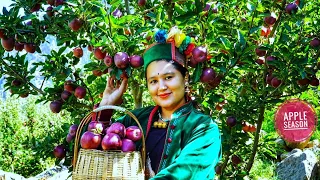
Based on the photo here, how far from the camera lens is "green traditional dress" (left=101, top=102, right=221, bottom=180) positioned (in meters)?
1.66

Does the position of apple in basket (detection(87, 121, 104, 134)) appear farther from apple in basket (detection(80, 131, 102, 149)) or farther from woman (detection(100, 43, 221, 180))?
woman (detection(100, 43, 221, 180))

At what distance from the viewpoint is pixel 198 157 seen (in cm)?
170

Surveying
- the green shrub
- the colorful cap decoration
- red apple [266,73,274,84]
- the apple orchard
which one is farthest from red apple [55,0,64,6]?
the green shrub

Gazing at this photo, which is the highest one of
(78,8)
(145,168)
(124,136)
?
(78,8)

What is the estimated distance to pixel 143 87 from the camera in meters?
2.68

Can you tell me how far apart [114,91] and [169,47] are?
32 centimetres

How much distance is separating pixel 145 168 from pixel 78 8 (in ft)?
2.41

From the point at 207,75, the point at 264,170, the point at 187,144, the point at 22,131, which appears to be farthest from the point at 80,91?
the point at 22,131

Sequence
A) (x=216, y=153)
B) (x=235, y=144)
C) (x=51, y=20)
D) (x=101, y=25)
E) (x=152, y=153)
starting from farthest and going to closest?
(x=235, y=144) → (x=51, y=20) → (x=101, y=25) → (x=152, y=153) → (x=216, y=153)

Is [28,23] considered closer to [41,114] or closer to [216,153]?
[216,153]

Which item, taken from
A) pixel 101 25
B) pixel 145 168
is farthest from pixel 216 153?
pixel 101 25

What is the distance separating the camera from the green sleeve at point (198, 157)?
1.64 metres

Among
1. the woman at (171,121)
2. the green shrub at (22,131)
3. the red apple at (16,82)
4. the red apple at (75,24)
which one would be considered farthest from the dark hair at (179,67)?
the green shrub at (22,131)

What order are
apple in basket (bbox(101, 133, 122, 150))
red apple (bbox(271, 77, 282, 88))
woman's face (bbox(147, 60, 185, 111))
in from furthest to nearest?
red apple (bbox(271, 77, 282, 88))
woman's face (bbox(147, 60, 185, 111))
apple in basket (bbox(101, 133, 122, 150))
